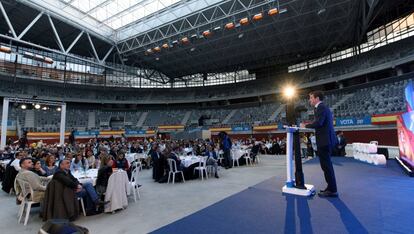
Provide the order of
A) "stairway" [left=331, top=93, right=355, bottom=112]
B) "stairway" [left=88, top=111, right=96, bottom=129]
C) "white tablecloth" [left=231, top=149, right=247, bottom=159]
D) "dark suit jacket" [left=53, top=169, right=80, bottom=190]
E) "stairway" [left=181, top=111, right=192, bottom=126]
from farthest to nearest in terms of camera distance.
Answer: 1. "stairway" [left=181, top=111, right=192, bottom=126]
2. "stairway" [left=88, top=111, right=96, bottom=129]
3. "stairway" [left=331, top=93, right=355, bottom=112]
4. "white tablecloth" [left=231, top=149, right=247, bottom=159]
5. "dark suit jacket" [left=53, top=169, right=80, bottom=190]

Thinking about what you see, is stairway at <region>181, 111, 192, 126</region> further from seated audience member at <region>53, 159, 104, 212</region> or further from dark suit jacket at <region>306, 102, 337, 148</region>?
dark suit jacket at <region>306, 102, 337, 148</region>

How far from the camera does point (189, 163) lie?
877cm

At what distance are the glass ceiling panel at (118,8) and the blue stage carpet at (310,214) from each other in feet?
55.9

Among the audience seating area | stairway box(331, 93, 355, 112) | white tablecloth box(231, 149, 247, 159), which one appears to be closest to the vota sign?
the audience seating area

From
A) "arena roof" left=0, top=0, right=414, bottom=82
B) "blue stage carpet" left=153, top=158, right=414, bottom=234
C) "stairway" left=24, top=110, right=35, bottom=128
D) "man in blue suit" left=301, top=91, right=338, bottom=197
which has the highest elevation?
"arena roof" left=0, top=0, right=414, bottom=82

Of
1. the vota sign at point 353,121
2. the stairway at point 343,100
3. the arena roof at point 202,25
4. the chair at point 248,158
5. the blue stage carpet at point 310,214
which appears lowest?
the chair at point 248,158

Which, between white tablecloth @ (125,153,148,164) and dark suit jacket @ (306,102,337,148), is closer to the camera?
dark suit jacket @ (306,102,337,148)

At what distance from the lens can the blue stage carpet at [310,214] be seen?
2815 mm

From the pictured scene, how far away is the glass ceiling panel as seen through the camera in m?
16.3

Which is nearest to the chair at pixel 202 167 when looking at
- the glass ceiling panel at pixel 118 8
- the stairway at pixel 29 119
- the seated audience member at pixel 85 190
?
the seated audience member at pixel 85 190

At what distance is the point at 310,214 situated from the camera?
3.28 m

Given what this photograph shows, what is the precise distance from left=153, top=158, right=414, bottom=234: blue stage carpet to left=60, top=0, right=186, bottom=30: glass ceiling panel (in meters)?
17.1

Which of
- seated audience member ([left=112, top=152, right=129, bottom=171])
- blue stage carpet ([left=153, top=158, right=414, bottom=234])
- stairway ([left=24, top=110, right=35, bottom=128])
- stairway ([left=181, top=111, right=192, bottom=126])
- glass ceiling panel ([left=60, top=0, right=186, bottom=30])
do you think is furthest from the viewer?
stairway ([left=181, top=111, right=192, bottom=126])

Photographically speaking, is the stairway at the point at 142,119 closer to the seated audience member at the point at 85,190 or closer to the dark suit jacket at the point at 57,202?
the seated audience member at the point at 85,190
